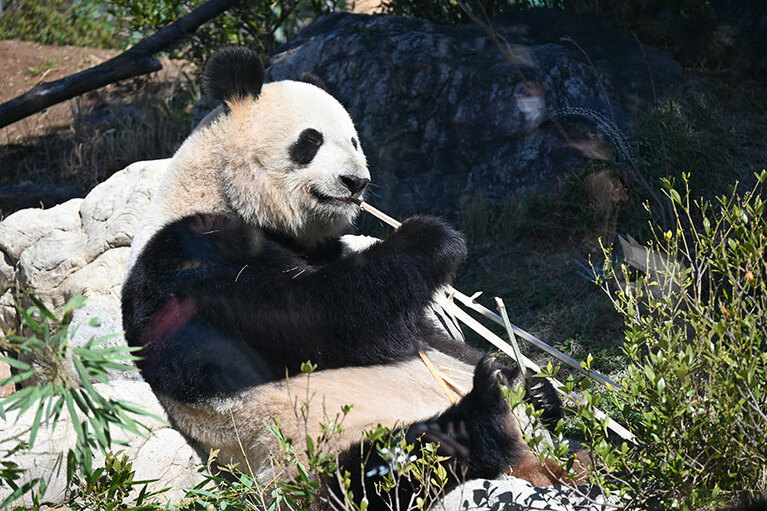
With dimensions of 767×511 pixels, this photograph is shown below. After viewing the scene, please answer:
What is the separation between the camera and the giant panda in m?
3.03

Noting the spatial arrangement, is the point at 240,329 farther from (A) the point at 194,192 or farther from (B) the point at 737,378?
(B) the point at 737,378

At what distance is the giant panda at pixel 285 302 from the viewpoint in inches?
119

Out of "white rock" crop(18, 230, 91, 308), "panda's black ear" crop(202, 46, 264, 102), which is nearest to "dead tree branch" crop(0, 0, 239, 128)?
"white rock" crop(18, 230, 91, 308)

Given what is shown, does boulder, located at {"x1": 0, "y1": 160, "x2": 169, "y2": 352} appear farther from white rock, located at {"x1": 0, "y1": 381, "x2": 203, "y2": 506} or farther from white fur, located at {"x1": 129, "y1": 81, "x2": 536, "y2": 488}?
white fur, located at {"x1": 129, "y1": 81, "x2": 536, "y2": 488}

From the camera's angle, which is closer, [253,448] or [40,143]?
[253,448]

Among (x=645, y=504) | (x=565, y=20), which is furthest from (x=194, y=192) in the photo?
(x=565, y=20)

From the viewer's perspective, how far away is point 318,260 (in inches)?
142

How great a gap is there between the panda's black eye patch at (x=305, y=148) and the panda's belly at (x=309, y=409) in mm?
926

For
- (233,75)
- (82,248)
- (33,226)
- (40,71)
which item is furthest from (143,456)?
(40,71)

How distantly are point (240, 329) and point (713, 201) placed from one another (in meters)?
4.13

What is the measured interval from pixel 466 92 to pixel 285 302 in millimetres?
4246

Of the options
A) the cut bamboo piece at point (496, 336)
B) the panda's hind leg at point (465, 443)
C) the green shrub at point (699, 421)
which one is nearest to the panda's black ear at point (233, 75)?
the cut bamboo piece at point (496, 336)

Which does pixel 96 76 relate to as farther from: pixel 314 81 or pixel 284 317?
pixel 284 317

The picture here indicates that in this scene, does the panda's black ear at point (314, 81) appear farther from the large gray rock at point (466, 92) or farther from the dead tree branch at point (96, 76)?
the dead tree branch at point (96, 76)
